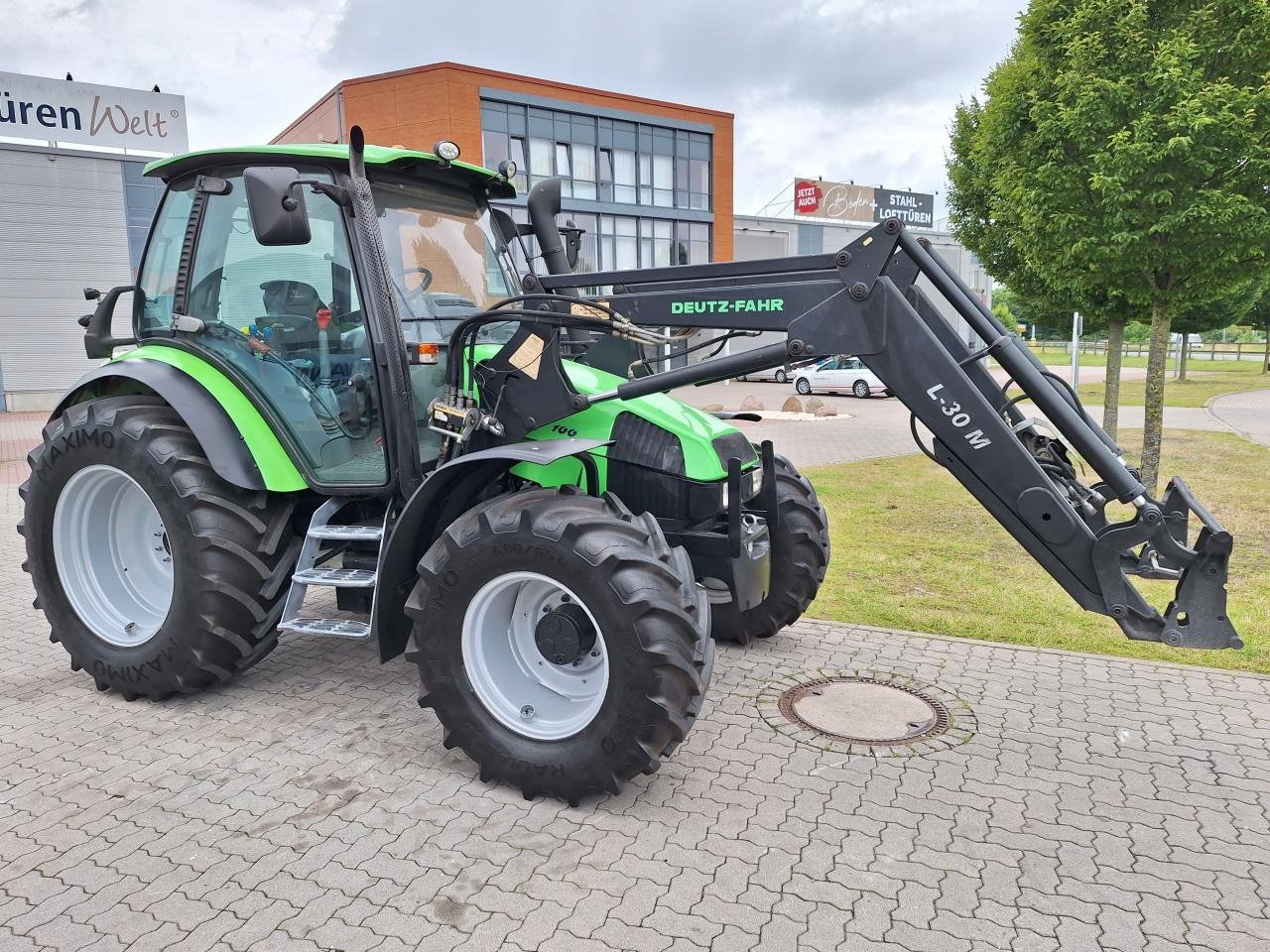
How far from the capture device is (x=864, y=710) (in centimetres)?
441

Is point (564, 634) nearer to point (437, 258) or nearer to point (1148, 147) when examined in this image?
point (437, 258)

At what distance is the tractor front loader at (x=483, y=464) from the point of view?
335 centimetres

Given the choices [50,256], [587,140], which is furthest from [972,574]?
[587,140]

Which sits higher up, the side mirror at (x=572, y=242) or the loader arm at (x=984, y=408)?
the side mirror at (x=572, y=242)

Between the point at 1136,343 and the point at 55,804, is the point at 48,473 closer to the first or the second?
the point at 55,804

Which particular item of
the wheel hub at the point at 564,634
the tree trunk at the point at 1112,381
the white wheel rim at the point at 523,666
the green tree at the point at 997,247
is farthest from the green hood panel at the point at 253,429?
the tree trunk at the point at 1112,381

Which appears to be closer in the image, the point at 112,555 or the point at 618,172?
the point at 112,555

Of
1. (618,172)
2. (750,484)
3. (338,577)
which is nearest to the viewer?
(338,577)

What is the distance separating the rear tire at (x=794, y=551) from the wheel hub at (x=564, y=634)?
4.72ft

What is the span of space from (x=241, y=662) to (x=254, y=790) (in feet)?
3.02

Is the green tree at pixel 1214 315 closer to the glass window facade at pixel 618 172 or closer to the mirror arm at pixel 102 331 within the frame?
the glass window facade at pixel 618 172

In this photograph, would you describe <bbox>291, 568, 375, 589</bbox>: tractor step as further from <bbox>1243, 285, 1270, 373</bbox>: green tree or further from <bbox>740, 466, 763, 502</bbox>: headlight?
<bbox>1243, 285, 1270, 373</bbox>: green tree

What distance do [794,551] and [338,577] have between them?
236 cm

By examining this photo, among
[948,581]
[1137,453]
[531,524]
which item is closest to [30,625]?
[531,524]
